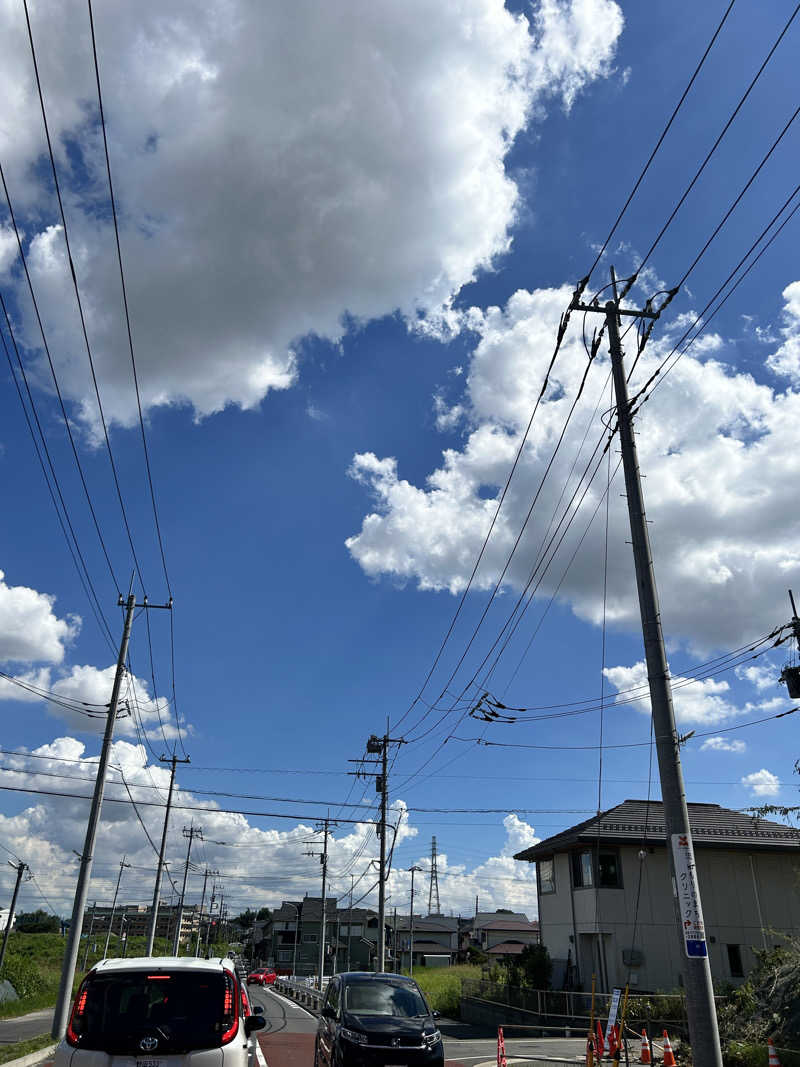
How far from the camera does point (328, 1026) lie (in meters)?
11.9

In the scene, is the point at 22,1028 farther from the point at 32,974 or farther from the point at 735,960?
the point at 32,974

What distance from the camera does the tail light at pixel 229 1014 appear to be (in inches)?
269

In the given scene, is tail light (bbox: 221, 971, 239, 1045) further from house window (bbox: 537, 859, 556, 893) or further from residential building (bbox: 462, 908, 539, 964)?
residential building (bbox: 462, 908, 539, 964)

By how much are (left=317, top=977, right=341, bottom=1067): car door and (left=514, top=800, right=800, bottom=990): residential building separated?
1780cm

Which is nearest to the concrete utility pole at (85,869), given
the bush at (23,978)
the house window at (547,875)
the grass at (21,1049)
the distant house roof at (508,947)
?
the grass at (21,1049)

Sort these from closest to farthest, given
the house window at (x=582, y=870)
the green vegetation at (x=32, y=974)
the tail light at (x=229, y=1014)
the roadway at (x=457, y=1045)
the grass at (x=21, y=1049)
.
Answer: the tail light at (x=229, y=1014)
the grass at (x=21, y=1049)
the roadway at (x=457, y=1045)
the house window at (x=582, y=870)
the green vegetation at (x=32, y=974)

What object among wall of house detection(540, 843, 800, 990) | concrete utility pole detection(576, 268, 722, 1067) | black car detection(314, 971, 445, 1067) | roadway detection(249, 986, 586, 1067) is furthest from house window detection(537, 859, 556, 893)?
concrete utility pole detection(576, 268, 722, 1067)

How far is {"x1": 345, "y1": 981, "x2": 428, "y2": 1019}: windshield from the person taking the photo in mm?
11688

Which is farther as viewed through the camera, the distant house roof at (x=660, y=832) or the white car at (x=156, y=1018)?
the distant house roof at (x=660, y=832)

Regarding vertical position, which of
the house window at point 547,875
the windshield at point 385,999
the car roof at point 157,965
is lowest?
the windshield at point 385,999

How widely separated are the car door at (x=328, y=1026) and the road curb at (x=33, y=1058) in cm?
420

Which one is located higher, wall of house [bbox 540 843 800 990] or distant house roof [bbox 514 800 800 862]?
distant house roof [bbox 514 800 800 862]

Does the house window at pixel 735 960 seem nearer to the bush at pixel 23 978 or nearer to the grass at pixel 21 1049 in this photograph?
the grass at pixel 21 1049

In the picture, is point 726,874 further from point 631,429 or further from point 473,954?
point 473,954
